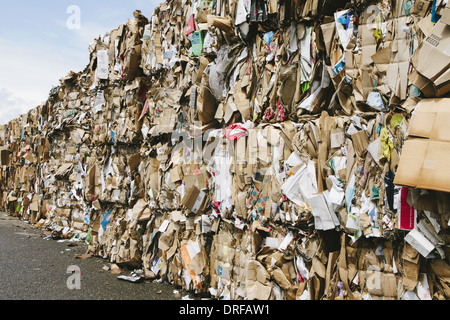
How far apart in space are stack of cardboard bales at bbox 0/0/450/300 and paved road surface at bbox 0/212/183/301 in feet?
0.98

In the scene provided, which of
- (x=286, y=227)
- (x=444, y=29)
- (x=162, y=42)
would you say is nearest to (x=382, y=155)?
(x=444, y=29)

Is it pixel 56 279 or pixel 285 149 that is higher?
pixel 285 149

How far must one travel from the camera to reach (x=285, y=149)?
93.7 inches

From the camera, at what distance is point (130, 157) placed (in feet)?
14.1

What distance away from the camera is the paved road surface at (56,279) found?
10.2 feet

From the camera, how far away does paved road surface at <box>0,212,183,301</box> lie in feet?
10.2

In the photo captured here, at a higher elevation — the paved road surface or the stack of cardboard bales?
the stack of cardboard bales

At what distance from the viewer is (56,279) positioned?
3.55 metres

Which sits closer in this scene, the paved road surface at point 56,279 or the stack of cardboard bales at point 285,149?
the stack of cardboard bales at point 285,149

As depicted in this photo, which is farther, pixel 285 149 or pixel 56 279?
pixel 56 279

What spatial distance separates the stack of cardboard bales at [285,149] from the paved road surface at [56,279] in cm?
30

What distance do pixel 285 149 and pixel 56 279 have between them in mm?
2754

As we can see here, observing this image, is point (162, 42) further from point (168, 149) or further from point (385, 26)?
point (385, 26)
